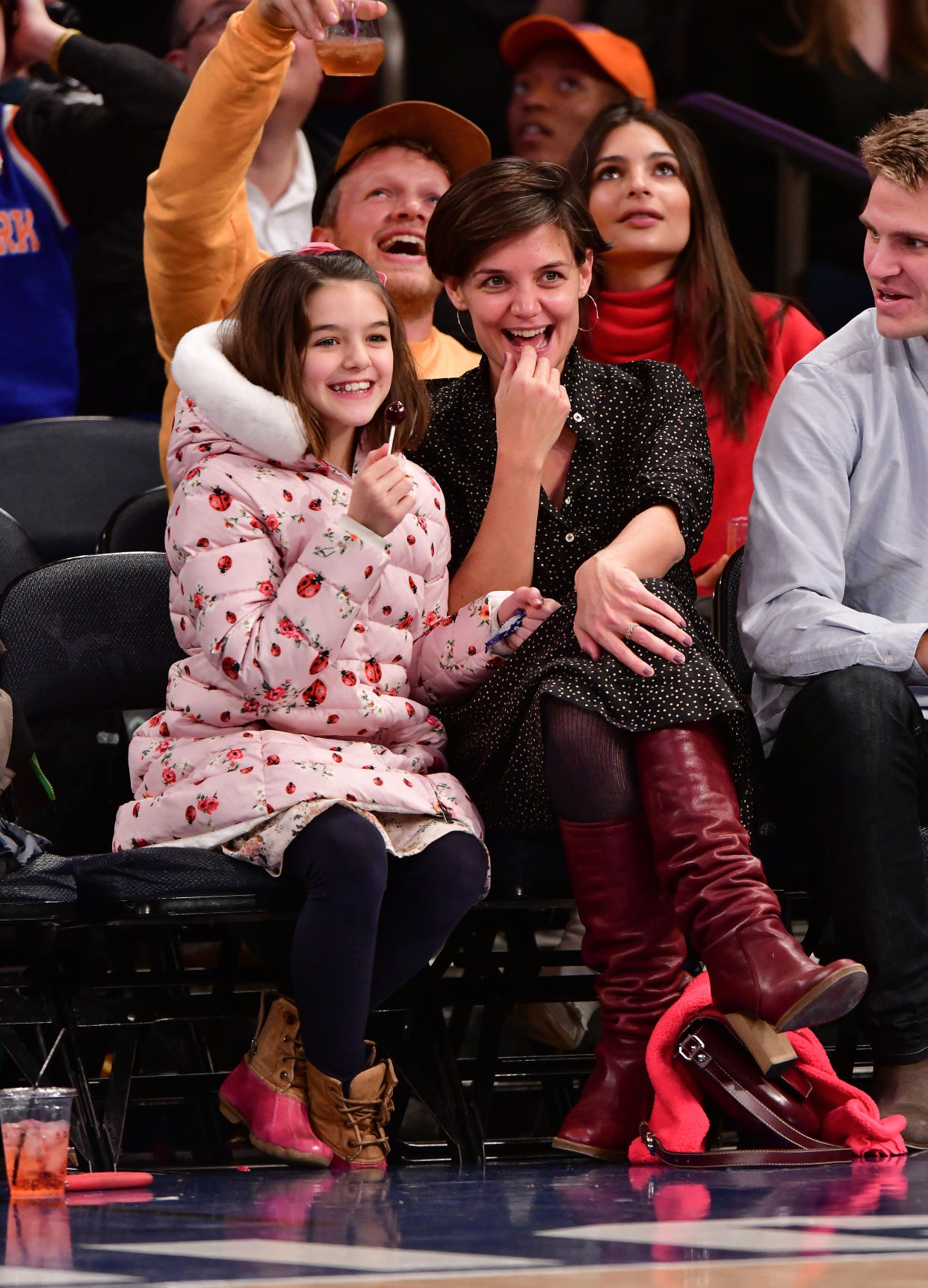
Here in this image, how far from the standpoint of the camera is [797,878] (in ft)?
7.45

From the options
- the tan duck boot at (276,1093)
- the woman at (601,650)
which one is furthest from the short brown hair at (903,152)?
the tan duck boot at (276,1093)

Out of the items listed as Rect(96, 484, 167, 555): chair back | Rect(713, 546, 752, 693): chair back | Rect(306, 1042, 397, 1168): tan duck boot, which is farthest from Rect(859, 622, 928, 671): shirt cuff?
Rect(96, 484, 167, 555): chair back

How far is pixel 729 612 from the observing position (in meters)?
2.63

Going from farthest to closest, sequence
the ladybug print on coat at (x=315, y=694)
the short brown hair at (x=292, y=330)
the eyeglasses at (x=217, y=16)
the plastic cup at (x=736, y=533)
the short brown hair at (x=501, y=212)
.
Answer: the eyeglasses at (x=217, y=16) → the plastic cup at (x=736, y=533) → the short brown hair at (x=501, y=212) → the short brown hair at (x=292, y=330) → the ladybug print on coat at (x=315, y=694)

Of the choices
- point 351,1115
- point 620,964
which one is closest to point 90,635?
point 351,1115

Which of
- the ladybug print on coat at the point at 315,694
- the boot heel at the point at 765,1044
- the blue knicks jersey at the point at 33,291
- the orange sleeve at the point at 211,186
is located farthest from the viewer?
the blue knicks jersey at the point at 33,291

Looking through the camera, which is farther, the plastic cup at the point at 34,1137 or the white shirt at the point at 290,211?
the white shirt at the point at 290,211

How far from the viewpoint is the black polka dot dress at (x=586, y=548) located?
2.07 m

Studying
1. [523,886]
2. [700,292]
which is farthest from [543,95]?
[523,886]

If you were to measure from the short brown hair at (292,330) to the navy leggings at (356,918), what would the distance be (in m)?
0.59

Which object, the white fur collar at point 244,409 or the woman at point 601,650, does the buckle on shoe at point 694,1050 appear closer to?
the woman at point 601,650

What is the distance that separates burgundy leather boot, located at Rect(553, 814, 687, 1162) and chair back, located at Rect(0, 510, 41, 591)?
3.83ft

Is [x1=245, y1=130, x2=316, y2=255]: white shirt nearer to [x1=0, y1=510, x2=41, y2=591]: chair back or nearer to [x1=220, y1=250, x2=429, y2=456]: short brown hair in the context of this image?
[x1=0, y1=510, x2=41, y2=591]: chair back

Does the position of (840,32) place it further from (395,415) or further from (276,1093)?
(276,1093)
